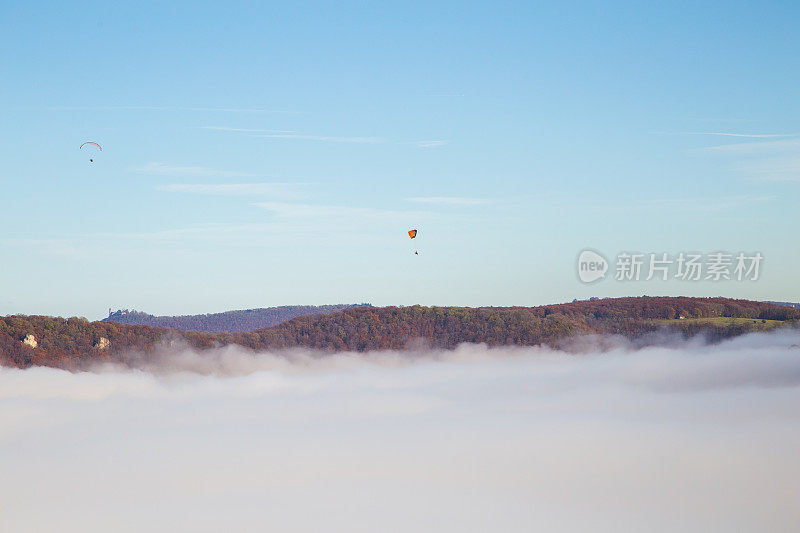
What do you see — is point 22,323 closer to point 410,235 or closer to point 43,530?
point 43,530

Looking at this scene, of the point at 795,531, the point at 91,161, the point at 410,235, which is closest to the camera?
the point at 91,161

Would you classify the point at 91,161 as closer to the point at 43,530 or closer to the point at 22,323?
the point at 22,323

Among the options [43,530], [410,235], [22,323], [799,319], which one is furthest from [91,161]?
[799,319]

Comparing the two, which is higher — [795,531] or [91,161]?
[91,161]

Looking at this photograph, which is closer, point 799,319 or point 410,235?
point 410,235

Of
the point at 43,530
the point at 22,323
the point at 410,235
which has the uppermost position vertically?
the point at 410,235

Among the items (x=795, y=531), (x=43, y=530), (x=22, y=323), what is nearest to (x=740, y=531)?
(x=795, y=531)

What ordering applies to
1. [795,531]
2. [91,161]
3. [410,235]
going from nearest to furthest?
[91,161] → [410,235] → [795,531]

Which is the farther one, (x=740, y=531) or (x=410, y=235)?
(x=740, y=531)

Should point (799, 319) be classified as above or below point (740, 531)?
above
